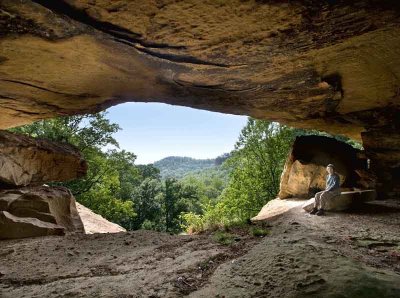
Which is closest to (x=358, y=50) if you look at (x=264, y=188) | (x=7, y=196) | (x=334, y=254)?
(x=334, y=254)

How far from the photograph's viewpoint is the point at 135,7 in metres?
4.25

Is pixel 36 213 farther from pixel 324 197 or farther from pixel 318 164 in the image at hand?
pixel 318 164

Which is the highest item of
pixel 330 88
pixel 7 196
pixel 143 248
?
pixel 330 88

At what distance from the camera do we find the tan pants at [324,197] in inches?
365

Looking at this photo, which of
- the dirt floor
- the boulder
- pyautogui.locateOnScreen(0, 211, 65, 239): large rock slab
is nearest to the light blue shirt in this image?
the boulder

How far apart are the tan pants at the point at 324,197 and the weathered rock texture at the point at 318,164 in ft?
12.0

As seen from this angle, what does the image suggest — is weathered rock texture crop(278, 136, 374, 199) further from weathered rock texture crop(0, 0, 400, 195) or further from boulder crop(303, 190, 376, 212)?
weathered rock texture crop(0, 0, 400, 195)

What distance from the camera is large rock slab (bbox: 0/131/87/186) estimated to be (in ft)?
29.0

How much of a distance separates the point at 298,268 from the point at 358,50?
4552 mm

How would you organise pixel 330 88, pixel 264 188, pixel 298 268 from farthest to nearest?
pixel 264 188 → pixel 330 88 → pixel 298 268

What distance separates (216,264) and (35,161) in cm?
760

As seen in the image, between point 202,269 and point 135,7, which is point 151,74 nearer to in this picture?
point 135,7

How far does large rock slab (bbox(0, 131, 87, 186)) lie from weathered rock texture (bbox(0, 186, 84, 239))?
1.68ft

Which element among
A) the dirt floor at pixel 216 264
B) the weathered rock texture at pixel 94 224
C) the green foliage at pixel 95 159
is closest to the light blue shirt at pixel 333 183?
the dirt floor at pixel 216 264
